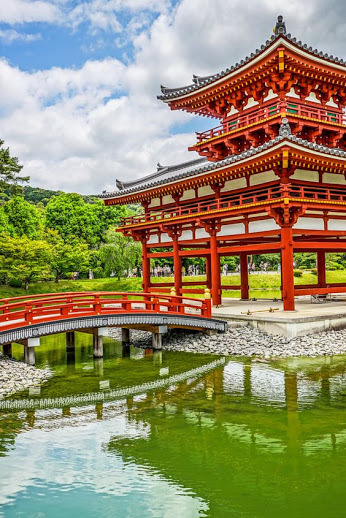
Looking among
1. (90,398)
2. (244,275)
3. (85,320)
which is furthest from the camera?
(244,275)

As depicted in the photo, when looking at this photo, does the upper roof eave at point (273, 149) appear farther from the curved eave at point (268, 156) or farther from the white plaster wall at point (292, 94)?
the white plaster wall at point (292, 94)

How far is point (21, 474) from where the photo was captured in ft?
28.8

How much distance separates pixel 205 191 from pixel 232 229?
311 cm

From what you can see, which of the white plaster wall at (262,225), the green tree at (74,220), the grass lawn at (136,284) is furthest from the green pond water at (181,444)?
the green tree at (74,220)

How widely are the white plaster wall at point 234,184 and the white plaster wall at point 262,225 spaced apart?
6.79ft

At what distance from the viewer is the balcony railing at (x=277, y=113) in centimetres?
2304

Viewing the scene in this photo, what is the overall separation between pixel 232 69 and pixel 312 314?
12.6m

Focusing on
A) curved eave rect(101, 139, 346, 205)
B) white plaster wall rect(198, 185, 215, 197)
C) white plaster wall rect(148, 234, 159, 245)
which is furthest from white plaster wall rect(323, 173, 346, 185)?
white plaster wall rect(148, 234, 159, 245)

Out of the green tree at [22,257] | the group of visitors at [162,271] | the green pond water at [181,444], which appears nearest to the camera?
the green pond water at [181,444]

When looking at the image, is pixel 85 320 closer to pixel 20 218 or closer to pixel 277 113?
pixel 277 113

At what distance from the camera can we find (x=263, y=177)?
2242 centimetres

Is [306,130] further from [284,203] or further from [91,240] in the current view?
[91,240]

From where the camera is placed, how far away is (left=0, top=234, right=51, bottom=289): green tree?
40594 mm

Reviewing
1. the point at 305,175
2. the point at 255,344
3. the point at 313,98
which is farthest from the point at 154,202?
the point at 255,344
